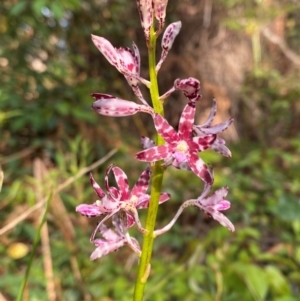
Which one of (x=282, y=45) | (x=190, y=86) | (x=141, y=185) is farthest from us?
(x=282, y=45)

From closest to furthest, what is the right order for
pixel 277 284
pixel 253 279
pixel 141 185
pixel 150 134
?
pixel 141 185 → pixel 253 279 → pixel 277 284 → pixel 150 134

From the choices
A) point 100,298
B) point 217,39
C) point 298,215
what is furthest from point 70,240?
point 217,39

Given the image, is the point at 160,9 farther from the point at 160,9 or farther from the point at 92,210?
the point at 92,210

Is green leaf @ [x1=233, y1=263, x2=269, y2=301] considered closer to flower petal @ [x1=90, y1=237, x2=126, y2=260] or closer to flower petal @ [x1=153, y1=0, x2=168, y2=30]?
flower petal @ [x1=90, y1=237, x2=126, y2=260]

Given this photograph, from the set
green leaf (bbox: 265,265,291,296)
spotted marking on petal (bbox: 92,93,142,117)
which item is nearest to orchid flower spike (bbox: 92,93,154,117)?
spotted marking on petal (bbox: 92,93,142,117)

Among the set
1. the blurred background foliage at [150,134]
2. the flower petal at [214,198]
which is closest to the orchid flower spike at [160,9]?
the flower petal at [214,198]

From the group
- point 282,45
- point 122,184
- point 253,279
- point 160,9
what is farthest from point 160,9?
point 282,45
